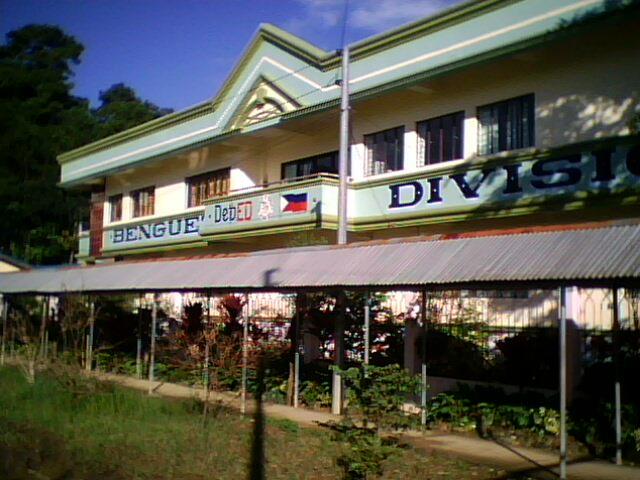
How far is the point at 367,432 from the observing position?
8867mm

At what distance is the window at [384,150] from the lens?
782 inches

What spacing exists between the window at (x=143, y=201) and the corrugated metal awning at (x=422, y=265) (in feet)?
36.4

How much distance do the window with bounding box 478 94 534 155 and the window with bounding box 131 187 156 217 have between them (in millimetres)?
15859

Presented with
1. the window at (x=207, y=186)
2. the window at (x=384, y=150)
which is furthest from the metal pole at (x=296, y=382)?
the window at (x=207, y=186)

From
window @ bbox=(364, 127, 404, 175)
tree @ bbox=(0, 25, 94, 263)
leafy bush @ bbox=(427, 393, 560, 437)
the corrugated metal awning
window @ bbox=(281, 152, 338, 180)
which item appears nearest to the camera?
the corrugated metal awning

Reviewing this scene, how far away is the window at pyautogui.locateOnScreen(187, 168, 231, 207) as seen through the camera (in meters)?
26.4

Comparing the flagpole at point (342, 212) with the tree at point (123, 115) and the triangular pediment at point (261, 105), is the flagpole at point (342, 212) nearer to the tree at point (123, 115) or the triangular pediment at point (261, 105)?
the triangular pediment at point (261, 105)

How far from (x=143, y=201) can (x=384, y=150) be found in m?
13.6

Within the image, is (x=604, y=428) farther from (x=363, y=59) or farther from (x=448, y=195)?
(x=363, y=59)

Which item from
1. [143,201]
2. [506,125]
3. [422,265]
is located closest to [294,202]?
[506,125]

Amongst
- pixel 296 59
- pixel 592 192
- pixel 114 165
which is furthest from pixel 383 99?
pixel 114 165

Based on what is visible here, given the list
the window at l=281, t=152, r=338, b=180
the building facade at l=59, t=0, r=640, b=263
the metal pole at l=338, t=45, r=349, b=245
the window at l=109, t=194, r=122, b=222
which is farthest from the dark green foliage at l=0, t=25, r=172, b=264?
the metal pole at l=338, t=45, r=349, b=245

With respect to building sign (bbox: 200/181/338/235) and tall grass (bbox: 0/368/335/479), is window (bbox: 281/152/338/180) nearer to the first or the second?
building sign (bbox: 200/181/338/235)

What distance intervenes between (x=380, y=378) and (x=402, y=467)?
163cm
